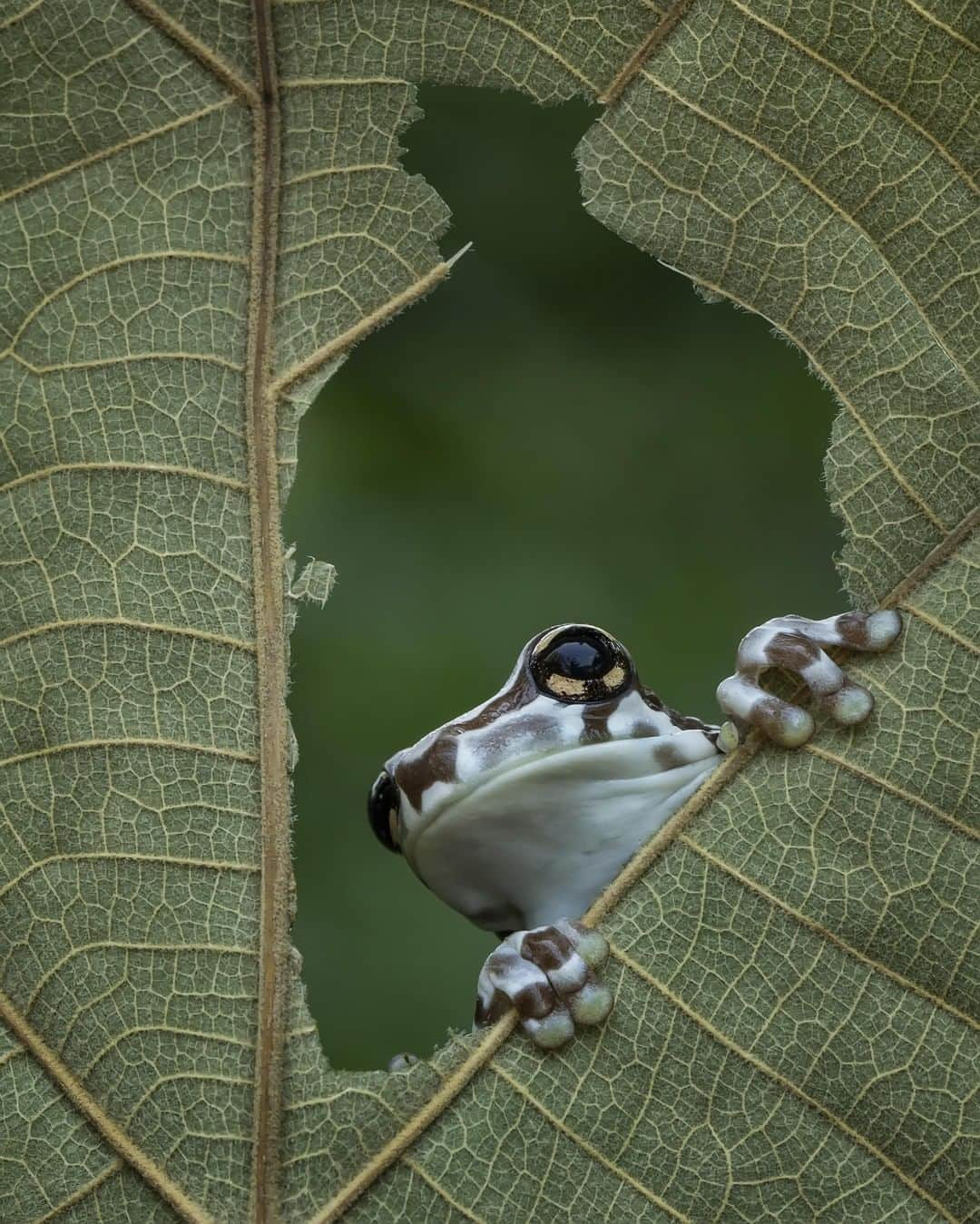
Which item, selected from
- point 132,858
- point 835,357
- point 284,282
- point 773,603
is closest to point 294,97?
point 284,282

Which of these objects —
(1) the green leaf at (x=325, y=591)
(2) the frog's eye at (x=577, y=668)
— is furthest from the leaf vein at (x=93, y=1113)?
(2) the frog's eye at (x=577, y=668)

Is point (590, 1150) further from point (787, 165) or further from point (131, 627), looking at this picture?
point (787, 165)

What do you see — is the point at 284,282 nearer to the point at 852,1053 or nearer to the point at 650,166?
the point at 650,166

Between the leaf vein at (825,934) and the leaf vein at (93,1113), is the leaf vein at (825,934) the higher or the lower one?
the higher one

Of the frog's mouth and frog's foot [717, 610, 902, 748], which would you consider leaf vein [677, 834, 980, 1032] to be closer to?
frog's foot [717, 610, 902, 748]

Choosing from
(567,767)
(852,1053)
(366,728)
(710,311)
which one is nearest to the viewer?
(852,1053)

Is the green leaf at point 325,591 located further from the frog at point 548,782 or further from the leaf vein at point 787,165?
the frog at point 548,782
